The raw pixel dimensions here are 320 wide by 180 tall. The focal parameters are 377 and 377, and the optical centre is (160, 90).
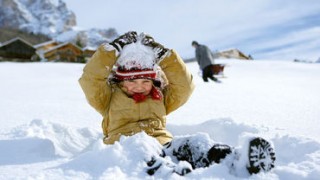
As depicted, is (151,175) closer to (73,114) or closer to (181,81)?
(181,81)

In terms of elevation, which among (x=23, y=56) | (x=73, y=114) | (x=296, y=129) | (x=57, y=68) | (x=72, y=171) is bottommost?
(x=23, y=56)

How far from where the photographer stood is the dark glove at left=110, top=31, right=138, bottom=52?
8.16 feet

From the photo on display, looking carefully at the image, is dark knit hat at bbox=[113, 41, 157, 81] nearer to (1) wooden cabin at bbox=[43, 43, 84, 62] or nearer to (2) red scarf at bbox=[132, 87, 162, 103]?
(2) red scarf at bbox=[132, 87, 162, 103]

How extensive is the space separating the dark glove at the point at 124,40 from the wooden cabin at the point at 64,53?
1395 inches

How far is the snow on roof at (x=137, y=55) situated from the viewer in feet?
8.16

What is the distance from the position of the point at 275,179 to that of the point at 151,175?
42cm

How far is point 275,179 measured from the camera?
1269mm

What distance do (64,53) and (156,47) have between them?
35.9 m

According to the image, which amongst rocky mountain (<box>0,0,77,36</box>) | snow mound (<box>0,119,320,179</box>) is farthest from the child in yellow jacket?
rocky mountain (<box>0,0,77,36</box>)

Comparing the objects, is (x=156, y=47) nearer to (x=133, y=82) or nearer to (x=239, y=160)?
(x=133, y=82)

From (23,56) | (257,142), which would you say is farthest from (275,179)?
(23,56)

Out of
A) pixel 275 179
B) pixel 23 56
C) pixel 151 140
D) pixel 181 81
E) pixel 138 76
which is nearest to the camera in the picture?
pixel 275 179

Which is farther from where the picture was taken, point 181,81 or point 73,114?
point 73,114

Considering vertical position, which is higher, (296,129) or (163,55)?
(163,55)
